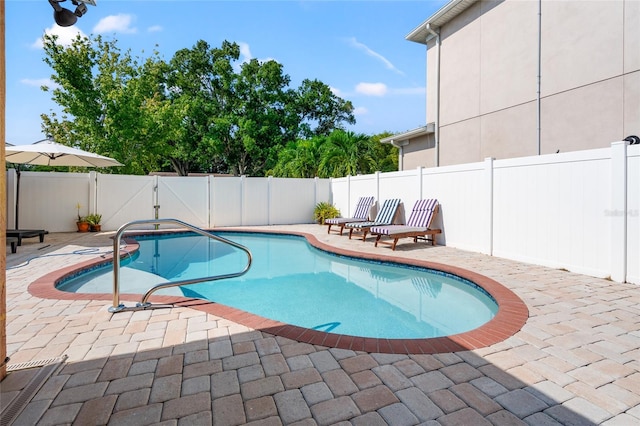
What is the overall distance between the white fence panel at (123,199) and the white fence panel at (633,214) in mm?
12884

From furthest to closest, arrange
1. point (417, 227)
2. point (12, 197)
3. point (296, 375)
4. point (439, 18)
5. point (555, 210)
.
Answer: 1. point (439, 18)
2. point (12, 197)
3. point (417, 227)
4. point (555, 210)
5. point (296, 375)

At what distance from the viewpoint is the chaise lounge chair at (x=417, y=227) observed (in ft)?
26.2

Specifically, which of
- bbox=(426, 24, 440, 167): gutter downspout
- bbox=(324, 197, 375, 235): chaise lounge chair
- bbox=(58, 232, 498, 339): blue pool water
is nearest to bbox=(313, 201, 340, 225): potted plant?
bbox=(324, 197, 375, 235): chaise lounge chair

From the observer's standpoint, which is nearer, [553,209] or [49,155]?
[553,209]

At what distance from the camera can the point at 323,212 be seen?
14164 millimetres

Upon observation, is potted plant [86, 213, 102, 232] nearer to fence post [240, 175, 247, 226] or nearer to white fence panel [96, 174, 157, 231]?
white fence panel [96, 174, 157, 231]

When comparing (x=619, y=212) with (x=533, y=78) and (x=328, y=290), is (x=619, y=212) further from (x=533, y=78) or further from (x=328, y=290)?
(x=533, y=78)

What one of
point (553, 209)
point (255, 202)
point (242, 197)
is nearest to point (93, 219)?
point (242, 197)

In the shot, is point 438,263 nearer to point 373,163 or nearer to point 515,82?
point 515,82

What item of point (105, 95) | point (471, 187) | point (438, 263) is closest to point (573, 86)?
point (471, 187)

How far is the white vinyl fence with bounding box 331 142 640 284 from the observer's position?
15.8 ft

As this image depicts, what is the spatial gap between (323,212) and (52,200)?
30.4 ft

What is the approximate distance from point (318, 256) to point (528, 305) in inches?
200

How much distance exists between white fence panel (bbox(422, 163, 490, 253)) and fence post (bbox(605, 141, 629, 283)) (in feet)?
7.58
